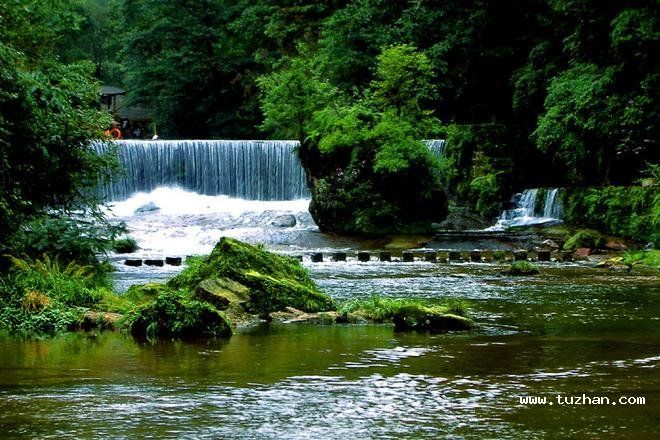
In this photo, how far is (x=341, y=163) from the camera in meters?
30.0

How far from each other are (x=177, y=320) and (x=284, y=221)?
2009 cm

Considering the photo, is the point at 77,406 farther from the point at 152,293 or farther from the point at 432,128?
the point at 432,128

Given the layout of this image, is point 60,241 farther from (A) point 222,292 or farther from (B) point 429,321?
(B) point 429,321

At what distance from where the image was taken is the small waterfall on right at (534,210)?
97.1 ft

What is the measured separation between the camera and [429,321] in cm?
1223

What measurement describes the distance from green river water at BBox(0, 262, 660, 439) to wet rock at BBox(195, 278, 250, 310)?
109cm

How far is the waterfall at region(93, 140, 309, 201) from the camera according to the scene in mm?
38062

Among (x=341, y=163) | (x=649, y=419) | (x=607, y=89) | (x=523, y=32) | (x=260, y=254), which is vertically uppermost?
(x=523, y=32)

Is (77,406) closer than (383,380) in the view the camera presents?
Yes

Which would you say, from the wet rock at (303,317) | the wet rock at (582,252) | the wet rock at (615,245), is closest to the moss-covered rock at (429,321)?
the wet rock at (303,317)

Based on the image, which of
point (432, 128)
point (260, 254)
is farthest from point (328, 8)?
point (260, 254)

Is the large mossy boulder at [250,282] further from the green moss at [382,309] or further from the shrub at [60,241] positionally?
the shrub at [60,241]

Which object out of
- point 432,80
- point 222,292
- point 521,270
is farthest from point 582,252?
point 432,80

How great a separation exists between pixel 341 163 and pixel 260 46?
86.6 ft
